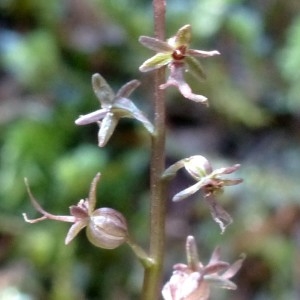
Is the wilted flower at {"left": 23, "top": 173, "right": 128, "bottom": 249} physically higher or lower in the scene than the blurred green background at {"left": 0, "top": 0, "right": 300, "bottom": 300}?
higher

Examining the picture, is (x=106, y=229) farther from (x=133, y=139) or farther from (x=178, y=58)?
(x=133, y=139)

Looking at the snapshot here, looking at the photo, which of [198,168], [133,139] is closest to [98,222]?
[198,168]

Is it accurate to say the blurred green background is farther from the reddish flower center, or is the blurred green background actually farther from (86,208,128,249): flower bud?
the reddish flower center

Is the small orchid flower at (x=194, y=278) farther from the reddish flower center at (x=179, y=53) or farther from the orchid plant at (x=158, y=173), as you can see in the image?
the reddish flower center at (x=179, y=53)

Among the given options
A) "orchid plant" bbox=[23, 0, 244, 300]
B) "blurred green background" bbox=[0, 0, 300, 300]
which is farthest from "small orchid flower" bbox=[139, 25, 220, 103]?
"blurred green background" bbox=[0, 0, 300, 300]

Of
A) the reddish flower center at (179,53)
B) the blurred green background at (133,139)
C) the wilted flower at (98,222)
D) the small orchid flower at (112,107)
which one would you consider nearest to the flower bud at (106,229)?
the wilted flower at (98,222)

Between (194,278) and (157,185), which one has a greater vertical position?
(157,185)
